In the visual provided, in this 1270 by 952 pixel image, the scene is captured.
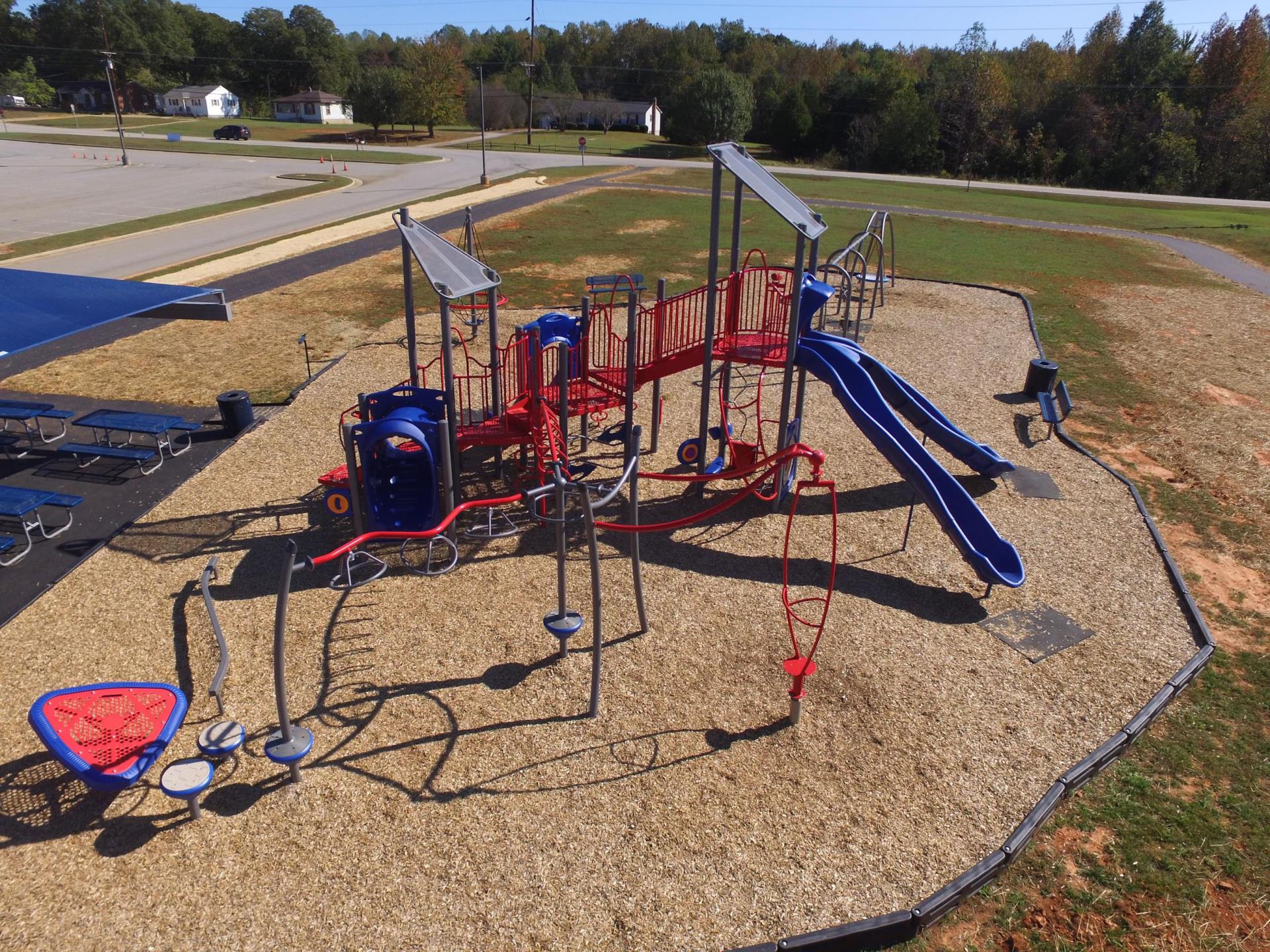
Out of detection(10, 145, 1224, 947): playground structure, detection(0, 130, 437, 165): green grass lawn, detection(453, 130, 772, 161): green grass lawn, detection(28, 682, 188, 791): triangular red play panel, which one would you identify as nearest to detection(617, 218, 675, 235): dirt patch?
detection(10, 145, 1224, 947): playground structure

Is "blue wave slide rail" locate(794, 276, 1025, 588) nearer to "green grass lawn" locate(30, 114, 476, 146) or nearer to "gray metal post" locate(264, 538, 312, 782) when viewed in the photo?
"gray metal post" locate(264, 538, 312, 782)

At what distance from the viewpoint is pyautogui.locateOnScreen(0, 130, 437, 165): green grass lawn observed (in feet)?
181

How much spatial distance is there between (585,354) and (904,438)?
15.0 ft

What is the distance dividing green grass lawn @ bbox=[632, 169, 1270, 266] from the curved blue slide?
2583 cm

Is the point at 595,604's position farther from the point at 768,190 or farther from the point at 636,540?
the point at 768,190

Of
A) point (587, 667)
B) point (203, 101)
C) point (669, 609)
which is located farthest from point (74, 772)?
point (203, 101)

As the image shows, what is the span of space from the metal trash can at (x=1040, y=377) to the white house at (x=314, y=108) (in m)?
90.8

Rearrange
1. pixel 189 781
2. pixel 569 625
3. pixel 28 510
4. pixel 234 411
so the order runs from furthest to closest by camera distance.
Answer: pixel 234 411 → pixel 28 510 → pixel 569 625 → pixel 189 781

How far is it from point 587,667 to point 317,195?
120 feet

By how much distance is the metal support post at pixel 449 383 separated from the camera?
8.74 m

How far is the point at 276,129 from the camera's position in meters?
78.8

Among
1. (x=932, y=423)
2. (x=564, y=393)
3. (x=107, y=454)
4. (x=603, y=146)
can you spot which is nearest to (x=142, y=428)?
(x=107, y=454)

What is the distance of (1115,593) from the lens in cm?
925

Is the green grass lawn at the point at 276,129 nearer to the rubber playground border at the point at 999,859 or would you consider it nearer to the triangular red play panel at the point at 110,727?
the triangular red play panel at the point at 110,727
